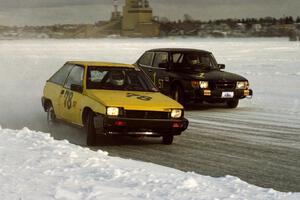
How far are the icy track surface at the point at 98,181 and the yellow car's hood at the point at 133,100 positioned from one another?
58.7 inches

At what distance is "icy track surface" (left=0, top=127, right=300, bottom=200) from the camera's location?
5.41 meters

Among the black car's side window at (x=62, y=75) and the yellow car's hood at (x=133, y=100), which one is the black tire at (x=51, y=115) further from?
the yellow car's hood at (x=133, y=100)

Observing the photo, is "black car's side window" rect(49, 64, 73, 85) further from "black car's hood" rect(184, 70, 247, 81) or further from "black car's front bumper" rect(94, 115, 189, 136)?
"black car's hood" rect(184, 70, 247, 81)

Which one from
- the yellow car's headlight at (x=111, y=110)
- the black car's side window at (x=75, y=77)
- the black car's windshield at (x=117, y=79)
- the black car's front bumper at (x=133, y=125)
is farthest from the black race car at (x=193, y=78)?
the yellow car's headlight at (x=111, y=110)

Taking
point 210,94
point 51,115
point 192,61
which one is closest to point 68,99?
point 51,115

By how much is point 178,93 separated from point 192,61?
1155 millimetres

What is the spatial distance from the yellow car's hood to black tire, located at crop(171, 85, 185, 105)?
501cm

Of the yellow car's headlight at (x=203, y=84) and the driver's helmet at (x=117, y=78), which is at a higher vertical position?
the driver's helmet at (x=117, y=78)

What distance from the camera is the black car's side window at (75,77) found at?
1035 cm

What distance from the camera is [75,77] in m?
10.6

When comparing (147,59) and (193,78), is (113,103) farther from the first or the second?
(147,59)

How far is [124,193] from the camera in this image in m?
5.44

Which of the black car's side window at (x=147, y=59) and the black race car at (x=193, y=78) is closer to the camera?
the black race car at (x=193, y=78)

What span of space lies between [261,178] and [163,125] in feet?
7.99
